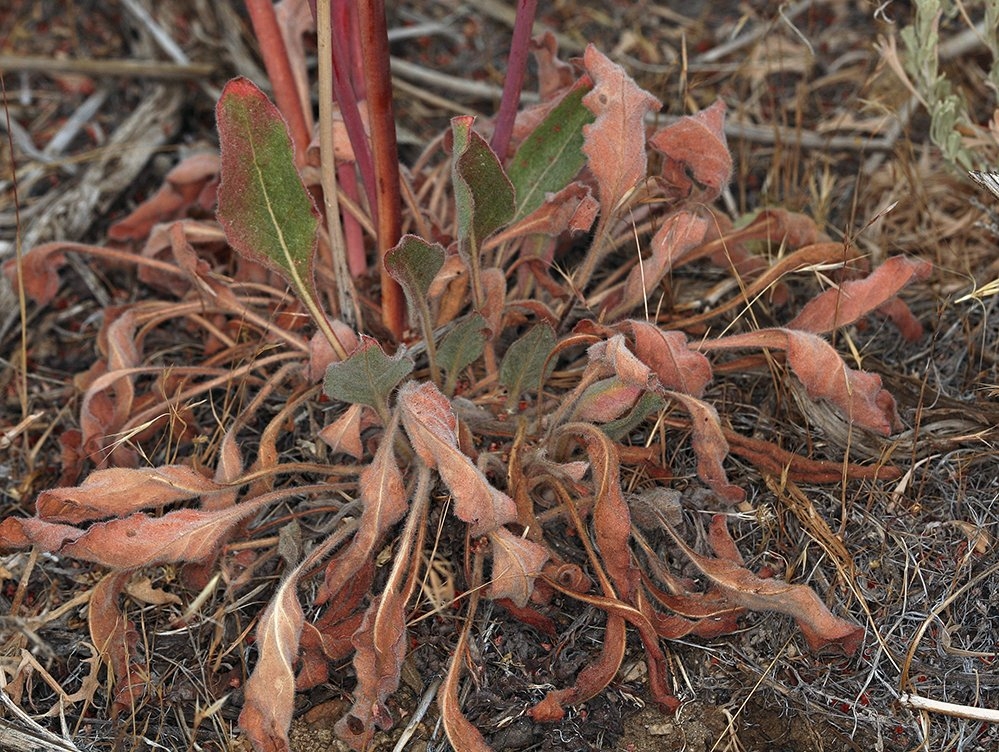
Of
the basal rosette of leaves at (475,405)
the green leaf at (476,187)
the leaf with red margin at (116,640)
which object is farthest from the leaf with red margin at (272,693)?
the green leaf at (476,187)

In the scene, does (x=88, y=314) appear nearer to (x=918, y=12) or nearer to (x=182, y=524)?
(x=182, y=524)

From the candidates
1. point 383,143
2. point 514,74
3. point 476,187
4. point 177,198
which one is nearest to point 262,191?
point 383,143

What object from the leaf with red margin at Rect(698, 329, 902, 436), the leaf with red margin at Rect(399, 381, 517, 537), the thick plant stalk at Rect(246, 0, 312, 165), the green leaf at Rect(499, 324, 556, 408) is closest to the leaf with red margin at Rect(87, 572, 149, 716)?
the leaf with red margin at Rect(399, 381, 517, 537)

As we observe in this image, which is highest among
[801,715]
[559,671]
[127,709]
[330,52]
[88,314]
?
[330,52]

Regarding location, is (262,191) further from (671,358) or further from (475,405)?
(671,358)

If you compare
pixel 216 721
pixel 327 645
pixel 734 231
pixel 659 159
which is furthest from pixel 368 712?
pixel 659 159
